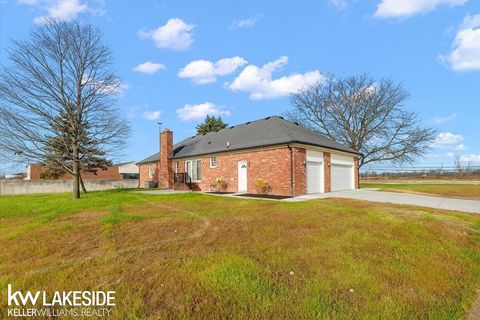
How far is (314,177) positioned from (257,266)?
13899 mm

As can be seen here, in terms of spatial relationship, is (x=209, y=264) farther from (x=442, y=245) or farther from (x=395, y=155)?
(x=395, y=155)

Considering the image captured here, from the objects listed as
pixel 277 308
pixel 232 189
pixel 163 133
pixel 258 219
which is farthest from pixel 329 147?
pixel 277 308

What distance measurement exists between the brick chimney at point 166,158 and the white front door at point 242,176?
8.84 meters

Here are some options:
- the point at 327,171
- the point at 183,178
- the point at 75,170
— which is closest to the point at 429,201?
the point at 327,171

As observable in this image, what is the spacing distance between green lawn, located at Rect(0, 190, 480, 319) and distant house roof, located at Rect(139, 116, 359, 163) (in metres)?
9.79

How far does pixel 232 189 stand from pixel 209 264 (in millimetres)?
15159

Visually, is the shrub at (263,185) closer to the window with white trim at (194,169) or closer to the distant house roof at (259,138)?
the distant house roof at (259,138)

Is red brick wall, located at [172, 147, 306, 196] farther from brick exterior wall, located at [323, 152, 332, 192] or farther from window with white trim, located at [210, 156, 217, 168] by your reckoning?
brick exterior wall, located at [323, 152, 332, 192]

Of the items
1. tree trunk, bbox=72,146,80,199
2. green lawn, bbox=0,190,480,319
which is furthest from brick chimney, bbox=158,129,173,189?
green lawn, bbox=0,190,480,319

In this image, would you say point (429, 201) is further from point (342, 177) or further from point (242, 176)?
point (242, 176)

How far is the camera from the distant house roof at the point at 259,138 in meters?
17.1

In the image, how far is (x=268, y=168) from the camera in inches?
664

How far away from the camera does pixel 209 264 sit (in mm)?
4301

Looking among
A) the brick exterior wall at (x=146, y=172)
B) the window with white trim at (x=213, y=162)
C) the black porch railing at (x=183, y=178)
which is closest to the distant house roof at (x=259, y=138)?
the window with white trim at (x=213, y=162)
